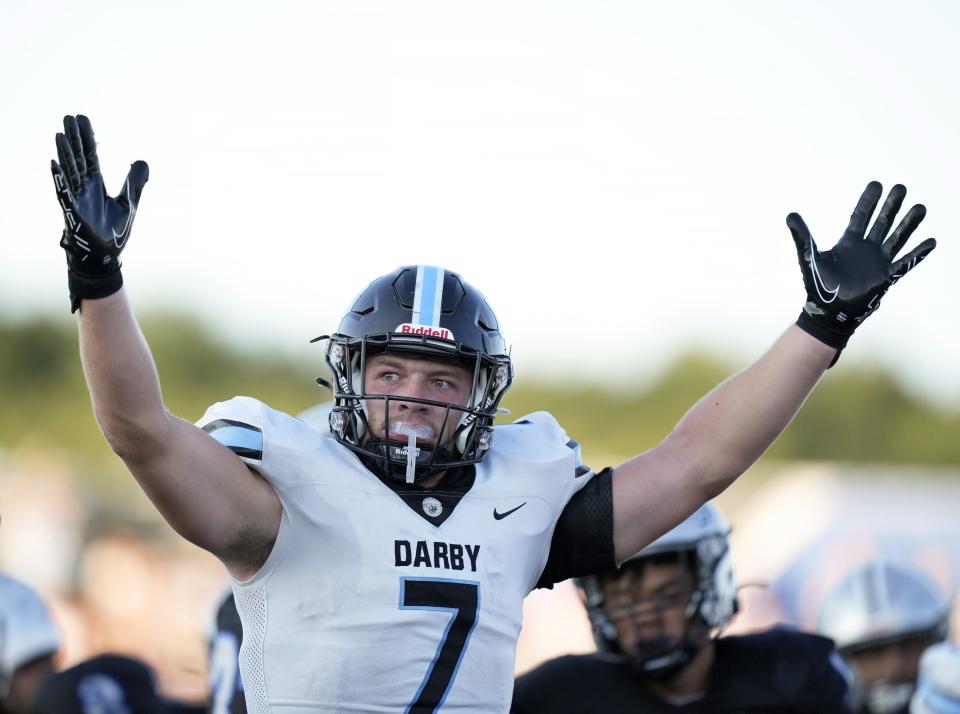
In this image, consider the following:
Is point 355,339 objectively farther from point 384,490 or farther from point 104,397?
point 104,397

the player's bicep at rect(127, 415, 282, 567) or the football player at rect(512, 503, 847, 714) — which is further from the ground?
the player's bicep at rect(127, 415, 282, 567)

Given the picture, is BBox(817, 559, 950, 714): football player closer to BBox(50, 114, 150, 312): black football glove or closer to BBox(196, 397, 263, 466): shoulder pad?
BBox(196, 397, 263, 466): shoulder pad

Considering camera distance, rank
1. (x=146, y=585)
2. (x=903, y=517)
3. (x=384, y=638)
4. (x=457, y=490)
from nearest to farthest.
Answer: (x=384, y=638) → (x=457, y=490) → (x=146, y=585) → (x=903, y=517)

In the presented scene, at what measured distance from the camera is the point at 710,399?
323 centimetres

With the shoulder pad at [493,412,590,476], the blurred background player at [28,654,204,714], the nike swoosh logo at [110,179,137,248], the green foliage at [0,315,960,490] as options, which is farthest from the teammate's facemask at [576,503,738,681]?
the green foliage at [0,315,960,490]

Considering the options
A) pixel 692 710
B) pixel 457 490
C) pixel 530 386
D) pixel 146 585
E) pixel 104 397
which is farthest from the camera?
pixel 530 386

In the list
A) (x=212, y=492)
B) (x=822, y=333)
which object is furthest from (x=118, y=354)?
(x=822, y=333)

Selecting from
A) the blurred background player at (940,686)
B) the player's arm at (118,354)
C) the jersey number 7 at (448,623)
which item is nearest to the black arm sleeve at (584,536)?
the jersey number 7 at (448,623)

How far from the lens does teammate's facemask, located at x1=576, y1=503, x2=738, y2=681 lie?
4.07 m

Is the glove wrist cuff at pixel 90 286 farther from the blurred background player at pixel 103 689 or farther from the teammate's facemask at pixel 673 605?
the blurred background player at pixel 103 689

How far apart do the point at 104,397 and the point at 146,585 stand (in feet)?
25.5

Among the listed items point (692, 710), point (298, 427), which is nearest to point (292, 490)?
point (298, 427)

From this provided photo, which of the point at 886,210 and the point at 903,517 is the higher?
the point at 886,210

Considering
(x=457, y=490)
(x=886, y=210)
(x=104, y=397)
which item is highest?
(x=886, y=210)
